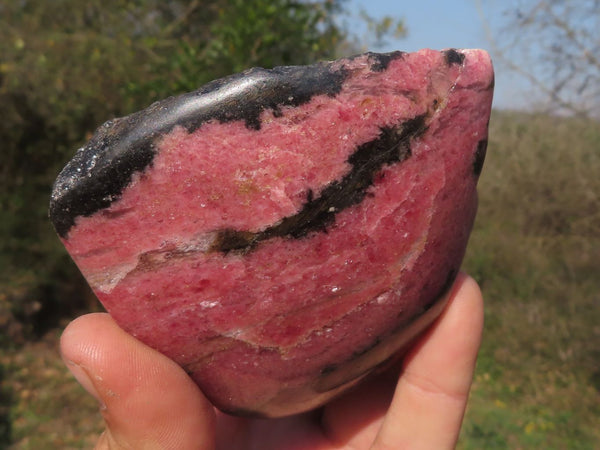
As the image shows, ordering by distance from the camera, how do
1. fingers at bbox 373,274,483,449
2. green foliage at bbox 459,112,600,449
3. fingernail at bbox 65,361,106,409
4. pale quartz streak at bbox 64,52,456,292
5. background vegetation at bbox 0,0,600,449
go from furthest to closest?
1. green foliage at bbox 459,112,600,449
2. background vegetation at bbox 0,0,600,449
3. fingers at bbox 373,274,483,449
4. fingernail at bbox 65,361,106,409
5. pale quartz streak at bbox 64,52,456,292

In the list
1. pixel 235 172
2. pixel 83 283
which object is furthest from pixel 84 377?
pixel 83 283

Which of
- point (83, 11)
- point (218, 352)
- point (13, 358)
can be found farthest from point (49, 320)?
point (218, 352)

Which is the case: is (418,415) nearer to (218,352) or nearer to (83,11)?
(218,352)

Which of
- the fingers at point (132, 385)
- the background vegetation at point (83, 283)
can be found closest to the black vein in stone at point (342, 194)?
the fingers at point (132, 385)

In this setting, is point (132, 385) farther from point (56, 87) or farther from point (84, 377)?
point (56, 87)

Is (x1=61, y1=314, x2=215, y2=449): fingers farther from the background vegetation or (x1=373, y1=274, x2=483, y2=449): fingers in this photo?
the background vegetation

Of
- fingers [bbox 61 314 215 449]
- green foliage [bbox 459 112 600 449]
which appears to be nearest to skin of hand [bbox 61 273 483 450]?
fingers [bbox 61 314 215 449]
